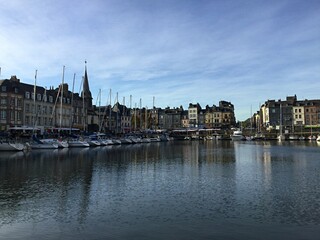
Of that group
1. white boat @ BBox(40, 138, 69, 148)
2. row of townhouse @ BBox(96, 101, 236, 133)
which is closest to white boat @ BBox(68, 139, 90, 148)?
white boat @ BBox(40, 138, 69, 148)

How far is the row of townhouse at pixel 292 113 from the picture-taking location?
140875mm

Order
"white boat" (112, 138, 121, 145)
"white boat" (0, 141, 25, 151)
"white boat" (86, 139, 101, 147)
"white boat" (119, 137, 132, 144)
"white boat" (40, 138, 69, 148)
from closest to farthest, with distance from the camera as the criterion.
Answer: "white boat" (0, 141, 25, 151) < "white boat" (40, 138, 69, 148) < "white boat" (86, 139, 101, 147) < "white boat" (112, 138, 121, 145) < "white boat" (119, 137, 132, 144)

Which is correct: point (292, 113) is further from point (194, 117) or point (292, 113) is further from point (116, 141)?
point (116, 141)

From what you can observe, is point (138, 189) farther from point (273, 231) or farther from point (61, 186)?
point (273, 231)

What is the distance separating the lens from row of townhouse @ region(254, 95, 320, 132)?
140875 millimetres

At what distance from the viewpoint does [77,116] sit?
346 ft

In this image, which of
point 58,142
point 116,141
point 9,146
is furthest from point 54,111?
point 9,146

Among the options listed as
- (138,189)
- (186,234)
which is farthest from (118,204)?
(186,234)

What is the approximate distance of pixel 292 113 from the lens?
477ft

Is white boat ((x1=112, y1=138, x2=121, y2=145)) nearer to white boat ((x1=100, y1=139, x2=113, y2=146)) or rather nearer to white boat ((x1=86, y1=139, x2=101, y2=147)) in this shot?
white boat ((x1=100, y1=139, x2=113, y2=146))

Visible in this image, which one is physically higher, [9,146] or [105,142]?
[105,142]

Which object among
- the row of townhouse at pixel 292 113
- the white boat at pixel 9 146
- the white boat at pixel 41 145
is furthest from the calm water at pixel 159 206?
the row of townhouse at pixel 292 113

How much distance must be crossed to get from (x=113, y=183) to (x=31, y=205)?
25.4 ft

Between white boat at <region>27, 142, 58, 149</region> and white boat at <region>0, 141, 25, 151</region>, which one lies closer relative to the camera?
white boat at <region>0, 141, 25, 151</region>
